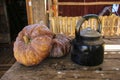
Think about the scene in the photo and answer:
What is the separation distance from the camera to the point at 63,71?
106 cm

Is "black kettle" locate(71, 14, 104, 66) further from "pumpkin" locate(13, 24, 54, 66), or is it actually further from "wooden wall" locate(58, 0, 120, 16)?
"wooden wall" locate(58, 0, 120, 16)

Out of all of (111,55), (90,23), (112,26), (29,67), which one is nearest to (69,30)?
(90,23)

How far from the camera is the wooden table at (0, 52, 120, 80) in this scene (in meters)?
0.99

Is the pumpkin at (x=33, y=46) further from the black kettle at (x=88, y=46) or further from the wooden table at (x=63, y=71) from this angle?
the black kettle at (x=88, y=46)

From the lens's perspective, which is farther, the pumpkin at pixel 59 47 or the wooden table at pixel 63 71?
the pumpkin at pixel 59 47

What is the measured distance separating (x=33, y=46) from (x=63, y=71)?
229mm

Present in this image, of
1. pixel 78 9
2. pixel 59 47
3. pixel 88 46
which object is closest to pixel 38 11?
pixel 78 9

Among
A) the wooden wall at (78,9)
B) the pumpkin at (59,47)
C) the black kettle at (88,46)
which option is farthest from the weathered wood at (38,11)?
the black kettle at (88,46)

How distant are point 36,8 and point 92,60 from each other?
2.13 meters

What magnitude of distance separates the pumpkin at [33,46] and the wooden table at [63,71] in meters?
0.05

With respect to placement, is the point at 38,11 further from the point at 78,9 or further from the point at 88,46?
the point at 88,46

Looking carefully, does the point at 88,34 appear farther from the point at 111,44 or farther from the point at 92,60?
the point at 111,44

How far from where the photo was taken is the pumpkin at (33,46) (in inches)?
42.3

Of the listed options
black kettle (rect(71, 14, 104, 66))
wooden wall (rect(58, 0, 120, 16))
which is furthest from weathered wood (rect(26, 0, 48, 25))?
black kettle (rect(71, 14, 104, 66))
